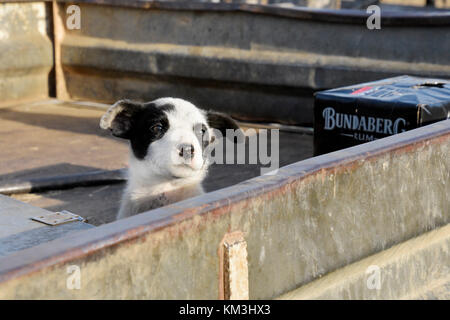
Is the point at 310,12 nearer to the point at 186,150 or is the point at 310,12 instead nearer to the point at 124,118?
the point at 124,118

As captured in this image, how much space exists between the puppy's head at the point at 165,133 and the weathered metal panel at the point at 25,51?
4.97 meters

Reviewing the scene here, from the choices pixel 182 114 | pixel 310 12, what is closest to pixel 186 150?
pixel 182 114

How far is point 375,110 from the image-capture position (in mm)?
4836

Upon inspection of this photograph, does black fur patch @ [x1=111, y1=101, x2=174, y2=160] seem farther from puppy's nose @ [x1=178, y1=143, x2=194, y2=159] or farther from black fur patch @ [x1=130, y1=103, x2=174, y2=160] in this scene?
puppy's nose @ [x1=178, y1=143, x2=194, y2=159]

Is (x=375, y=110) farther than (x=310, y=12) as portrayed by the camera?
No

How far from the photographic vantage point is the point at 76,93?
9141 millimetres

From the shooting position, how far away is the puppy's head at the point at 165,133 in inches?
149

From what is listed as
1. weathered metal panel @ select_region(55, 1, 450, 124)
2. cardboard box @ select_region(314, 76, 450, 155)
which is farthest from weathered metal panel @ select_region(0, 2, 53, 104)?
cardboard box @ select_region(314, 76, 450, 155)

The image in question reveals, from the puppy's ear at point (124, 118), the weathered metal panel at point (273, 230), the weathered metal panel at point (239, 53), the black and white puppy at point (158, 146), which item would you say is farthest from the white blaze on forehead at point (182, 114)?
the weathered metal panel at point (239, 53)

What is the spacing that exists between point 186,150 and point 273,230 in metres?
1.22

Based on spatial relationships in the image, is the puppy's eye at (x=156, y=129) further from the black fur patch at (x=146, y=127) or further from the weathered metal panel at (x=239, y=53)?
the weathered metal panel at (x=239, y=53)
